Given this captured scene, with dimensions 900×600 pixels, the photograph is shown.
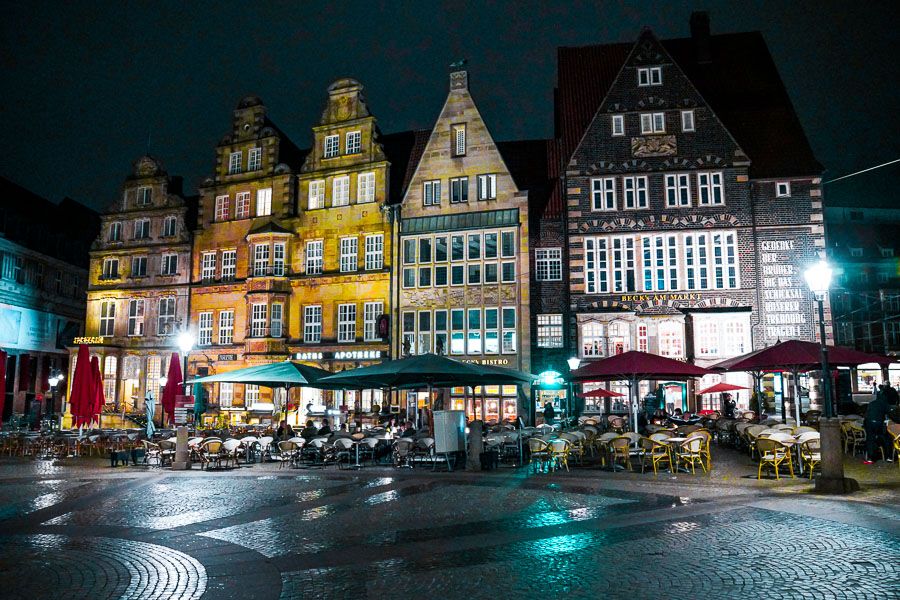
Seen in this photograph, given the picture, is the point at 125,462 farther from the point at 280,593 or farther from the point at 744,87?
the point at 744,87

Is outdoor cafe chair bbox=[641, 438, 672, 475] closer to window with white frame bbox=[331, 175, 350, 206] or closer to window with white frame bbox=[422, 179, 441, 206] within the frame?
window with white frame bbox=[422, 179, 441, 206]

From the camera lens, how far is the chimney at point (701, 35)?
132 feet

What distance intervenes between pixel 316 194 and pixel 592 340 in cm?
1677

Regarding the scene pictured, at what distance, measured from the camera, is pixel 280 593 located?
23.4 feet

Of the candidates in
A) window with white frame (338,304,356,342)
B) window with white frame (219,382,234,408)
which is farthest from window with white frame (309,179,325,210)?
window with white frame (219,382,234,408)

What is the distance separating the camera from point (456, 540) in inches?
373

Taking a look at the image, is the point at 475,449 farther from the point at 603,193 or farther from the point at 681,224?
the point at 681,224

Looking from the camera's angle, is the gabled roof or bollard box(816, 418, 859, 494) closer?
bollard box(816, 418, 859, 494)

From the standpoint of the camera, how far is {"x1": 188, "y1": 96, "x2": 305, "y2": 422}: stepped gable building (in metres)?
38.2

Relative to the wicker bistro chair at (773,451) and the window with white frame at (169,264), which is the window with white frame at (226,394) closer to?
the window with white frame at (169,264)

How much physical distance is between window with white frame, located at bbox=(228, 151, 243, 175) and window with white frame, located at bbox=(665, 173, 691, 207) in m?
23.4

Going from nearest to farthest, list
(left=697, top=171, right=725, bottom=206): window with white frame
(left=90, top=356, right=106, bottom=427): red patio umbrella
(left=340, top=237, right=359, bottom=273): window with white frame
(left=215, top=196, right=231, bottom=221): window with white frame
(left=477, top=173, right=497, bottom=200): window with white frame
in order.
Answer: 1. (left=90, top=356, right=106, bottom=427): red patio umbrella
2. (left=697, top=171, right=725, bottom=206): window with white frame
3. (left=477, top=173, right=497, bottom=200): window with white frame
4. (left=340, top=237, right=359, bottom=273): window with white frame
5. (left=215, top=196, right=231, bottom=221): window with white frame

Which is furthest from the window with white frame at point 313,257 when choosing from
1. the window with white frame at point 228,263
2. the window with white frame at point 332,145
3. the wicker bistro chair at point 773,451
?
the wicker bistro chair at point 773,451

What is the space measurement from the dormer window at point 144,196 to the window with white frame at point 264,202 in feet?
24.8
